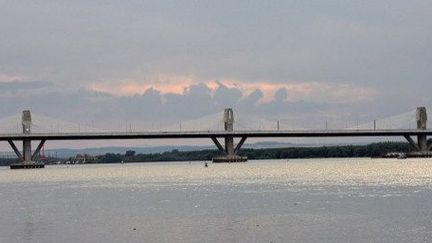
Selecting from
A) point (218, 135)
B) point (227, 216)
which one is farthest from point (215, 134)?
point (227, 216)

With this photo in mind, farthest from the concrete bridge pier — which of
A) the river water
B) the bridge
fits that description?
the river water

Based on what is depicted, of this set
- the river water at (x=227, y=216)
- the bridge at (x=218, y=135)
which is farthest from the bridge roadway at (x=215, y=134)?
the river water at (x=227, y=216)

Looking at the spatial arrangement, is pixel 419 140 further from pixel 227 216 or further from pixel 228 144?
pixel 227 216

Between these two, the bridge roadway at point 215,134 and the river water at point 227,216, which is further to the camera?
the bridge roadway at point 215,134

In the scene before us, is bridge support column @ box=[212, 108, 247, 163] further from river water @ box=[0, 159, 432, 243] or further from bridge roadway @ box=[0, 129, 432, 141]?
river water @ box=[0, 159, 432, 243]

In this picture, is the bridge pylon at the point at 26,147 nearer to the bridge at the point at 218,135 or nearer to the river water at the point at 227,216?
the bridge at the point at 218,135

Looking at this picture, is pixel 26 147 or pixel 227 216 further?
pixel 26 147

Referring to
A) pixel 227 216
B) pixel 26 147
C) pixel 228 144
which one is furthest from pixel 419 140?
pixel 227 216

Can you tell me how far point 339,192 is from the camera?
65.6 metres

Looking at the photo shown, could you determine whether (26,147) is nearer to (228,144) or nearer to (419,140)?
(228,144)

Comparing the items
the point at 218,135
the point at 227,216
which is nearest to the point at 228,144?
the point at 218,135

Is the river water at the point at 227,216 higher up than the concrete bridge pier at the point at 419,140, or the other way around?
the concrete bridge pier at the point at 419,140

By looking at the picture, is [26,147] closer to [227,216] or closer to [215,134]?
[215,134]

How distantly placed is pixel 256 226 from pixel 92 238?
7.39 meters
